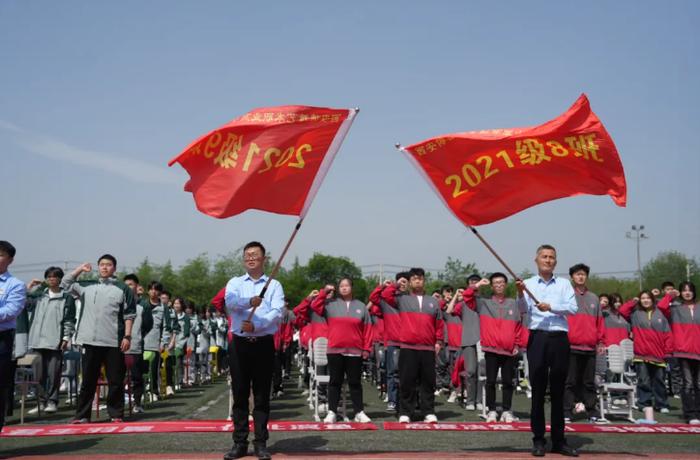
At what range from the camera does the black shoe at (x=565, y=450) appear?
27.8 ft

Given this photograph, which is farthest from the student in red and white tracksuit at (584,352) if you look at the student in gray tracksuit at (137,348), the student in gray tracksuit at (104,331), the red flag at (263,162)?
the student in gray tracksuit at (137,348)

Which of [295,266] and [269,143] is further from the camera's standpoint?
[295,266]

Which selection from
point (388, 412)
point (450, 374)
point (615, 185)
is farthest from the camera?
point (450, 374)

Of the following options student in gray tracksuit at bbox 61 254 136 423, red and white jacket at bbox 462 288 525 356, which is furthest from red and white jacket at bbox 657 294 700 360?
student in gray tracksuit at bbox 61 254 136 423

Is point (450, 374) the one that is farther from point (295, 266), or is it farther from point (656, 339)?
point (295, 266)

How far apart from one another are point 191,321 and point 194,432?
11866 mm

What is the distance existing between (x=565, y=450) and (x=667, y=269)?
10129 cm

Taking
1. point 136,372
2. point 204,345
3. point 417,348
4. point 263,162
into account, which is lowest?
point 136,372

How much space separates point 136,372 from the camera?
47.9 ft

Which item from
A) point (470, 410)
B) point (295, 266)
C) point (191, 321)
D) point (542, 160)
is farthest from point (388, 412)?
point (295, 266)

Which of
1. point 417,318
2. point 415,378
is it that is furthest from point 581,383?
point 417,318

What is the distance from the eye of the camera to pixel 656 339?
14914mm

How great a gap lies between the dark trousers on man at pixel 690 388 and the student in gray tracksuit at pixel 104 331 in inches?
363

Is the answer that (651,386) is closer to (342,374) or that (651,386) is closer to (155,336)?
(342,374)
